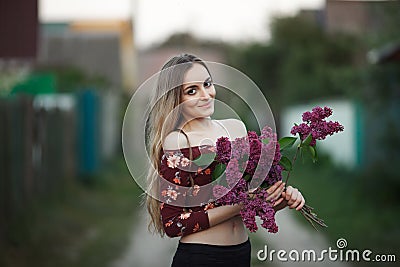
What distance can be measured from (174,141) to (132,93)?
0.71m

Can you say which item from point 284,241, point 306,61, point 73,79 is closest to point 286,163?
point 284,241

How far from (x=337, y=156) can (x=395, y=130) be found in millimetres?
1022

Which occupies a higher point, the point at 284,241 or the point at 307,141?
the point at 307,141

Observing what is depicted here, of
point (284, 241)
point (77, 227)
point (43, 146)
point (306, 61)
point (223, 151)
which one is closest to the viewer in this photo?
point (223, 151)

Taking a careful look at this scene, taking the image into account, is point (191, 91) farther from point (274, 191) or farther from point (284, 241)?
point (284, 241)

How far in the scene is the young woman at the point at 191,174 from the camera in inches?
67.9

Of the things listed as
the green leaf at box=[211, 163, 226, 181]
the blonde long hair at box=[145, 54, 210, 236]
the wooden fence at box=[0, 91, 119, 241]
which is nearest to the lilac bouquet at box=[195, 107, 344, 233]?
the green leaf at box=[211, 163, 226, 181]

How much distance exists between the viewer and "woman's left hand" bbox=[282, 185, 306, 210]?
1.74 metres

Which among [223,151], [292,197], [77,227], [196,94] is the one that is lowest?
[77,227]

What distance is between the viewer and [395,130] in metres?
4.37

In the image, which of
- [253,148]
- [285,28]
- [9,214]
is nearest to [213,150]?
[253,148]

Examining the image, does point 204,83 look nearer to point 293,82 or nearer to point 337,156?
point 337,156

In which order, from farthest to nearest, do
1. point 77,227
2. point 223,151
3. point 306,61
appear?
point 306,61
point 77,227
point 223,151

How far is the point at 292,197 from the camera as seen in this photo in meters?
1.74
